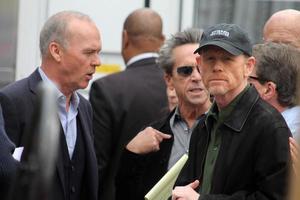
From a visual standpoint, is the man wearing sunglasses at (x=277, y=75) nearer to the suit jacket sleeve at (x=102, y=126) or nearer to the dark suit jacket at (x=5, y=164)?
the dark suit jacket at (x=5, y=164)

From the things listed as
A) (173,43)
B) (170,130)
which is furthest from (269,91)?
(173,43)

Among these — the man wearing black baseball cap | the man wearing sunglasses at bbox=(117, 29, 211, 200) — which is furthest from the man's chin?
the man wearing sunglasses at bbox=(117, 29, 211, 200)

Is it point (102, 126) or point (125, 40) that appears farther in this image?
point (125, 40)

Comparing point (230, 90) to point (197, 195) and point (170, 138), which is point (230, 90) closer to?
point (197, 195)

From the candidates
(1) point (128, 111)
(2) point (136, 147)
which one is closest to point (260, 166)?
(2) point (136, 147)

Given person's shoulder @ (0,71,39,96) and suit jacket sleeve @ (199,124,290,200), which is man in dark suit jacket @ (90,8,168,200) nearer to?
person's shoulder @ (0,71,39,96)

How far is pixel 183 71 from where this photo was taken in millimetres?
5188

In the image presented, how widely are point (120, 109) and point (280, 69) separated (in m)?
A: 1.90

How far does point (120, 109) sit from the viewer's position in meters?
6.07

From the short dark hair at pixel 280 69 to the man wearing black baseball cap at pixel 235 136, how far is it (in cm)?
45

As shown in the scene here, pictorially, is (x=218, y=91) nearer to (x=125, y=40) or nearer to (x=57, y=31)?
(x=57, y=31)

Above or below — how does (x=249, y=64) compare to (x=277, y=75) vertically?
above

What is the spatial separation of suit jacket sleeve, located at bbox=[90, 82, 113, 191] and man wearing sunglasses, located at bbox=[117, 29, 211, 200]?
0.83m

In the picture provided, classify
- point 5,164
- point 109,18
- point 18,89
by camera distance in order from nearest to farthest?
point 5,164
point 18,89
point 109,18
